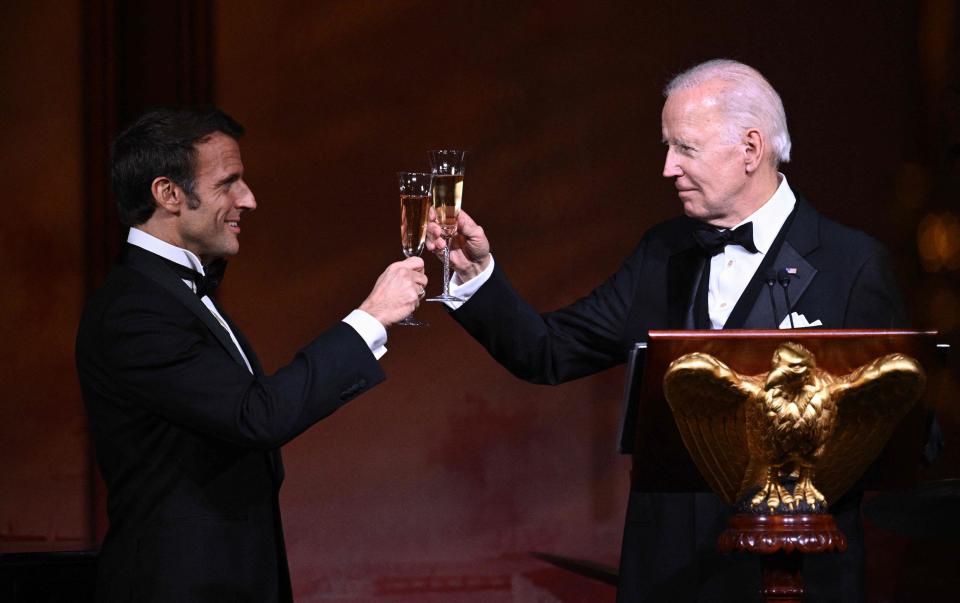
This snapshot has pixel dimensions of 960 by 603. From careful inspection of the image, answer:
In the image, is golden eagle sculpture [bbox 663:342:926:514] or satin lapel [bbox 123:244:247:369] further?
satin lapel [bbox 123:244:247:369]

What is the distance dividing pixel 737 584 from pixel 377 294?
84 cm

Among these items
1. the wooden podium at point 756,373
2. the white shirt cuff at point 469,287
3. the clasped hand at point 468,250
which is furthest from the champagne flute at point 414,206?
the wooden podium at point 756,373

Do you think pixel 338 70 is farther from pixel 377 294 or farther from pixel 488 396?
pixel 377 294

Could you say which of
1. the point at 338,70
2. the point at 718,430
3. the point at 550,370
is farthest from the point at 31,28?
the point at 718,430

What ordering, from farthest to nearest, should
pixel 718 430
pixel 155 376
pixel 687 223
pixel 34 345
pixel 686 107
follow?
pixel 34 345
pixel 687 223
pixel 686 107
pixel 155 376
pixel 718 430

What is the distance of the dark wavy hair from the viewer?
2.40 meters

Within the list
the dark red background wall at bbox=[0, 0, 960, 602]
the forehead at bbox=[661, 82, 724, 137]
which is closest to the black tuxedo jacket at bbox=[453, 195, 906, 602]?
the forehead at bbox=[661, 82, 724, 137]

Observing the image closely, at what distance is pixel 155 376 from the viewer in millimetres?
2166

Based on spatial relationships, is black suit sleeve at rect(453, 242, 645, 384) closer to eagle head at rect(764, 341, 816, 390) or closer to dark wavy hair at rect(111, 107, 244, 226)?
dark wavy hair at rect(111, 107, 244, 226)

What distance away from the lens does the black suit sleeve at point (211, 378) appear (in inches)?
84.7

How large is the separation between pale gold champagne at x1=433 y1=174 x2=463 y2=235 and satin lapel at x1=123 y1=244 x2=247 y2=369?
483 millimetres

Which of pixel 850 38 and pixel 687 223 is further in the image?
pixel 850 38

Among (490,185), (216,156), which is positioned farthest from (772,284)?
(490,185)

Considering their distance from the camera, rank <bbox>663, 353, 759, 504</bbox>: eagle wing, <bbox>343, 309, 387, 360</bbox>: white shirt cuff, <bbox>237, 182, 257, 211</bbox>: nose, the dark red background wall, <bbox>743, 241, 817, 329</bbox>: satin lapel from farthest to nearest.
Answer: the dark red background wall
<bbox>237, 182, 257, 211</bbox>: nose
<bbox>743, 241, 817, 329</bbox>: satin lapel
<bbox>343, 309, 387, 360</bbox>: white shirt cuff
<bbox>663, 353, 759, 504</bbox>: eagle wing
